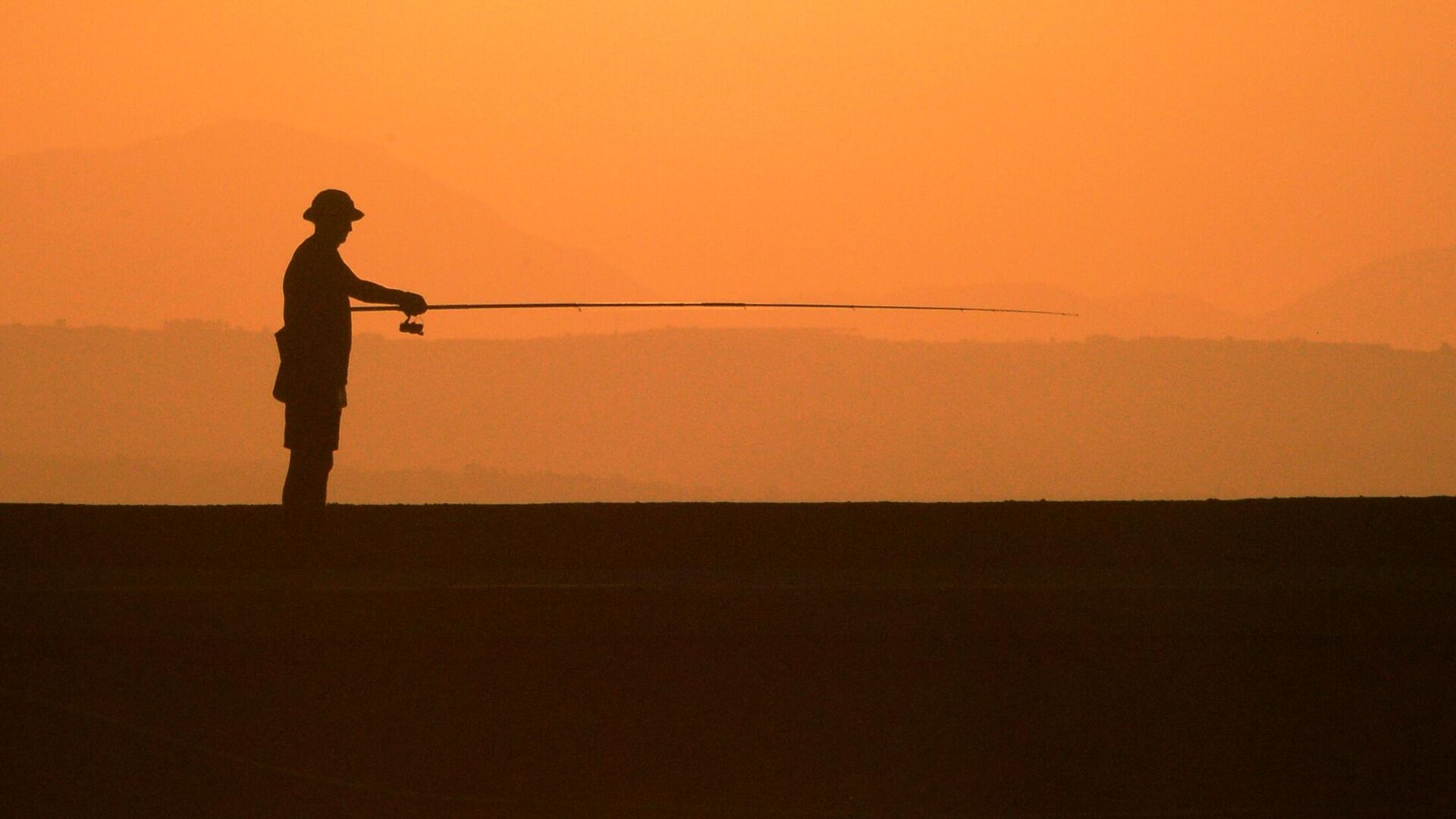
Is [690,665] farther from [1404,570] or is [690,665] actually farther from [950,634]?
[1404,570]

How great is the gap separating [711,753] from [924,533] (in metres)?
6.02

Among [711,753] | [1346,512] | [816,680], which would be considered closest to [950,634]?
[816,680]

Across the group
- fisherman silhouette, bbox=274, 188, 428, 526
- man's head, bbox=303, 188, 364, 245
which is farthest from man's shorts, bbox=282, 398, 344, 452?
man's head, bbox=303, 188, 364, 245

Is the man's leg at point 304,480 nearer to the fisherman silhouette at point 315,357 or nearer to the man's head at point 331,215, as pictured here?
the fisherman silhouette at point 315,357

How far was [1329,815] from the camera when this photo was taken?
4738 mm

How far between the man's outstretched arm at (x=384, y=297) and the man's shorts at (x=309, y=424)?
644 mm

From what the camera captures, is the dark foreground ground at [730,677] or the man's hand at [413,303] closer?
the dark foreground ground at [730,677]

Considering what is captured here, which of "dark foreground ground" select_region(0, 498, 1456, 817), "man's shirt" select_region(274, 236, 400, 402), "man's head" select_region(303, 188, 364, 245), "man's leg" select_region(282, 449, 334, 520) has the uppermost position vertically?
"man's head" select_region(303, 188, 364, 245)

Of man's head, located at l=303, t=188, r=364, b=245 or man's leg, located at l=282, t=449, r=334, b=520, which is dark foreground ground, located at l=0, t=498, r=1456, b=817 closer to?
man's leg, located at l=282, t=449, r=334, b=520

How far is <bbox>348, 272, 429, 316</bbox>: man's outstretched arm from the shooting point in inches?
380

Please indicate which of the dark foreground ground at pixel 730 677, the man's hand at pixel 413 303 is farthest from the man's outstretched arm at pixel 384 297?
the dark foreground ground at pixel 730 677

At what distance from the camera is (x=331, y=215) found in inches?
382

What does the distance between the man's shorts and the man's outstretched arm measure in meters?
0.64

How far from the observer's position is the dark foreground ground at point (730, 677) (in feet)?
16.3
